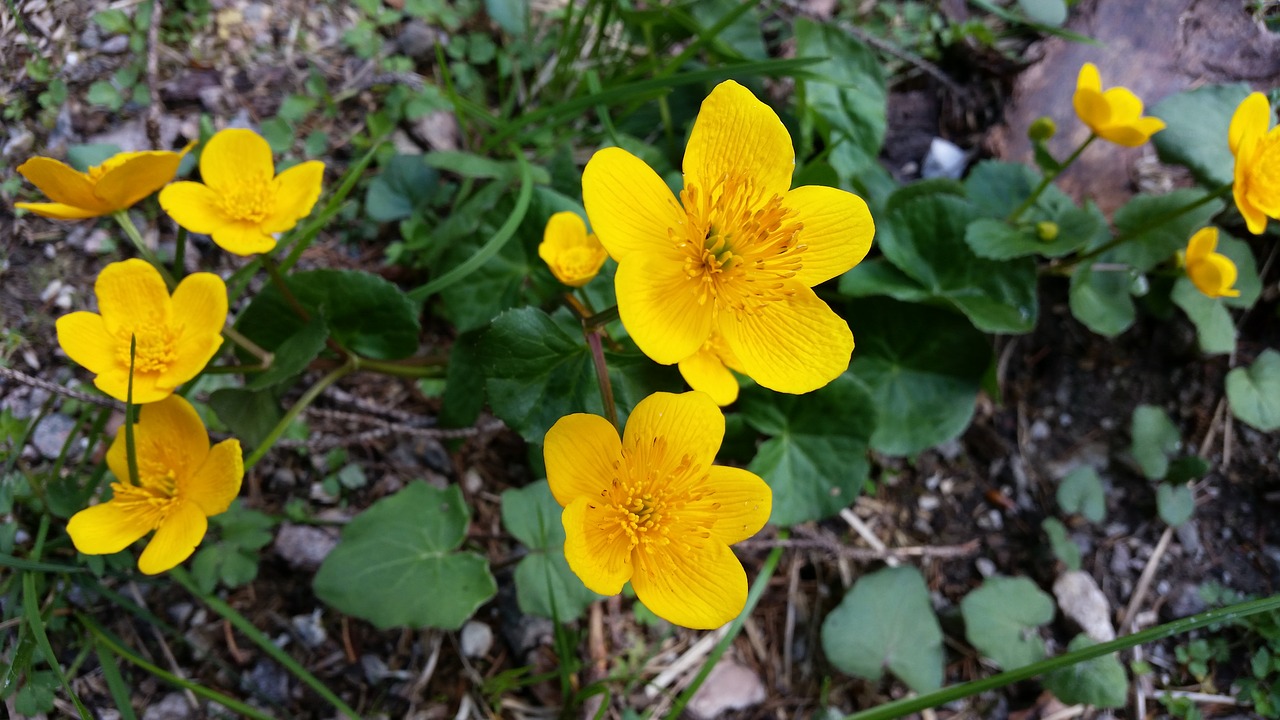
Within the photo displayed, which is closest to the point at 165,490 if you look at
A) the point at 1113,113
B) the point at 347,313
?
the point at 347,313

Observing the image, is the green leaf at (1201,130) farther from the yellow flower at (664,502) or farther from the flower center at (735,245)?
the yellow flower at (664,502)

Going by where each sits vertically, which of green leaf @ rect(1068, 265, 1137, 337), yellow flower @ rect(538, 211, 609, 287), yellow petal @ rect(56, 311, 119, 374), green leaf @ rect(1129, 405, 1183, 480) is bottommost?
green leaf @ rect(1129, 405, 1183, 480)

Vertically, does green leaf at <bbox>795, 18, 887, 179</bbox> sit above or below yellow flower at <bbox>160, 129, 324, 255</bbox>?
below

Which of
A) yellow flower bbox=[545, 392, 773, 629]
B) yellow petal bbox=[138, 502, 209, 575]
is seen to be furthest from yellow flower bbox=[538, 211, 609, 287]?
yellow petal bbox=[138, 502, 209, 575]

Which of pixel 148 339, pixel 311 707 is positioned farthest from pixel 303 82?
pixel 311 707

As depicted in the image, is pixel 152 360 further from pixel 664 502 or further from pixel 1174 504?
pixel 1174 504

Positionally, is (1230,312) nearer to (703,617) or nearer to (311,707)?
(703,617)

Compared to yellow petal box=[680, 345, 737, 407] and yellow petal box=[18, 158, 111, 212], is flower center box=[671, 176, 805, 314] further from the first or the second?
yellow petal box=[18, 158, 111, 212]

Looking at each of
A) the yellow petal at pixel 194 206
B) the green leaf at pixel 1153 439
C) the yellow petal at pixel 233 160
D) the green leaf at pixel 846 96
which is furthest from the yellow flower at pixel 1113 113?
the yellow petal at pixel 194 206
